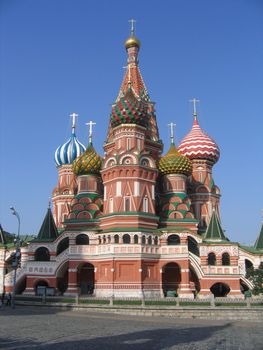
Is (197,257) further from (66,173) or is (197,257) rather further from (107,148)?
(66,173)

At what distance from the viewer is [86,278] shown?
34.2 metres

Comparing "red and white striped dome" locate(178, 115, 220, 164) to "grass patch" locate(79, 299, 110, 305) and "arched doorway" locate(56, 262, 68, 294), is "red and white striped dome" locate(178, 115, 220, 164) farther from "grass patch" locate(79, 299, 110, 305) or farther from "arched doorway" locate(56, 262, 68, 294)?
"grass patch" locate(79, 299, 110, 305)

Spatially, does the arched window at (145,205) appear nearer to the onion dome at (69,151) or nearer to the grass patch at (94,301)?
the grass patch at (94,301)

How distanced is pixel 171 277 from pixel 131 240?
5.28 metres

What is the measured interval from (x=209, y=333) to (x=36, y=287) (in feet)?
66.3

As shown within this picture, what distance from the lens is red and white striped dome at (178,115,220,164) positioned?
41.6m

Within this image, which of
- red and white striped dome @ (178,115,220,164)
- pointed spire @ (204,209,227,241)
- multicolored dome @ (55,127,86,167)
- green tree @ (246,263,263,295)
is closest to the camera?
green tree @ (246,263,263,295)

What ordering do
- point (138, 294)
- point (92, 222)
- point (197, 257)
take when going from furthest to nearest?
point (92, 222), point (197, 257), point (138, 294)

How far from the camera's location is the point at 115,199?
31844 millimetres

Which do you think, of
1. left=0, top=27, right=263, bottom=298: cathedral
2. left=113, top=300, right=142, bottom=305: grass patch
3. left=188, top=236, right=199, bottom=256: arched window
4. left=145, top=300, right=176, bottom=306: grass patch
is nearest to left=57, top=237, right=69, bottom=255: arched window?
left=0, top=27, right=263, bottom=298: cathedral

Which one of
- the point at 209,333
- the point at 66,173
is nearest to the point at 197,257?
the point at 209,333

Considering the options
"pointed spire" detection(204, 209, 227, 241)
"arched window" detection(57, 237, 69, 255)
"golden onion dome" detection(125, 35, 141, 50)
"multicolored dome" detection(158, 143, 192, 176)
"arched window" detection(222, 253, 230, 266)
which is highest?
"golden onion dome" detection(125, 35, 141, 50)

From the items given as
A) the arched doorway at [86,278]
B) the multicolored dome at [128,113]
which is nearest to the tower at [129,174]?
the multicolored dome at [128,113]

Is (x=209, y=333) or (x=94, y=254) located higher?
(x=94, y=254)
